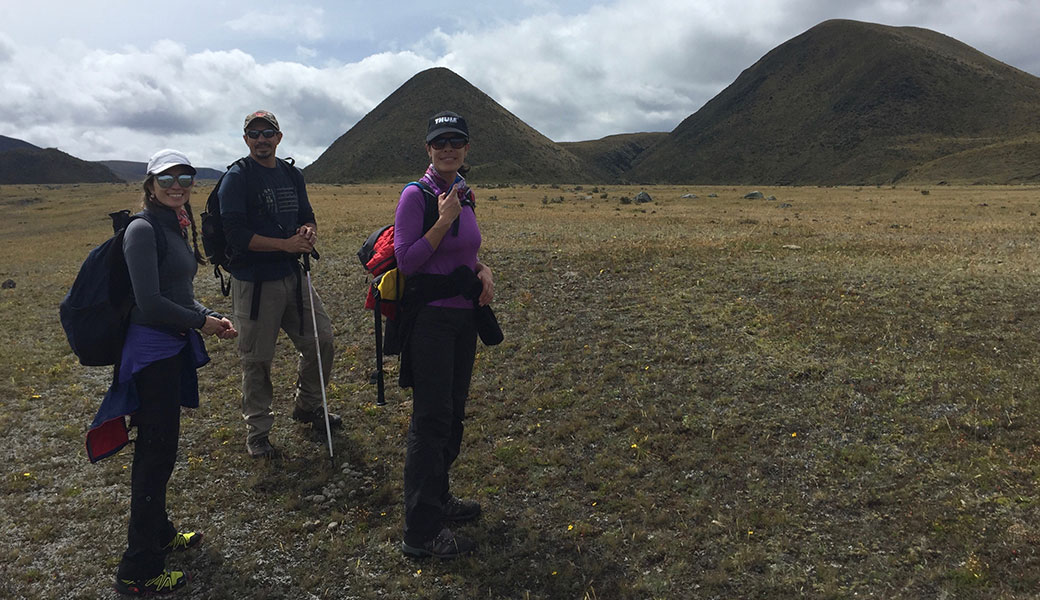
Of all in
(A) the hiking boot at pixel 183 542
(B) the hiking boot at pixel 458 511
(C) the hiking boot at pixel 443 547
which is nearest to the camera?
(C) the hiking boot at pixel 443 547

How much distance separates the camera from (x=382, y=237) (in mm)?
4852

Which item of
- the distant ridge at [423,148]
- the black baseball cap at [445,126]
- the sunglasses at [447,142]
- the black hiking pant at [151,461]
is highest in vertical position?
the distant ridge at [423,148]

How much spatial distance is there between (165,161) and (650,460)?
17.7ft

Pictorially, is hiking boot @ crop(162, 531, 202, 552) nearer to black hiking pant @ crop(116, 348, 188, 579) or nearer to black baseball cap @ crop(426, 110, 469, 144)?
black hiking pant @ crop(116, 348, 188, 579)

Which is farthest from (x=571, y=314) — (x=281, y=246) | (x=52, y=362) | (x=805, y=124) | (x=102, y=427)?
(x=805, y=124)

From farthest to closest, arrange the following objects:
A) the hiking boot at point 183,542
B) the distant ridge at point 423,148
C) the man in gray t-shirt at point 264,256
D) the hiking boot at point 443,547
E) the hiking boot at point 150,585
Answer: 1. the distant ridge at point 423,148
2. the man in gray t-shirt at point 264,256
3. the hiking boot at point 183,542
4. the hiking boot at point 443,547
5. the hiking boot at point 150,585

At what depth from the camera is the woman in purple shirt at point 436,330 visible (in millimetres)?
4430

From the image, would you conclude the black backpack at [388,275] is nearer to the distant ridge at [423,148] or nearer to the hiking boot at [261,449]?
the hiking boot at [261,449]

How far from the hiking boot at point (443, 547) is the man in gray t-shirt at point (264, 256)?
9.04ft

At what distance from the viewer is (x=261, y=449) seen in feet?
21.7

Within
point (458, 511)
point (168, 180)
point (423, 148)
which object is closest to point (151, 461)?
point (168, 180)

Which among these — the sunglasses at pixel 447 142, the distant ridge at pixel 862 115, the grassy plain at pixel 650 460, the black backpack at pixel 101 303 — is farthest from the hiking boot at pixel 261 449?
the distant ridge at pixel 862 115

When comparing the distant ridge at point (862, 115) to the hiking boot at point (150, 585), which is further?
the distant ridge at point (862, 115)

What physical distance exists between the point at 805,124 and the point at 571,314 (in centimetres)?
17983
